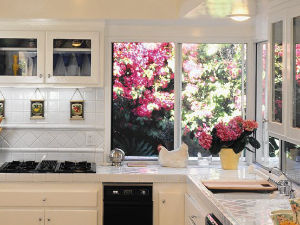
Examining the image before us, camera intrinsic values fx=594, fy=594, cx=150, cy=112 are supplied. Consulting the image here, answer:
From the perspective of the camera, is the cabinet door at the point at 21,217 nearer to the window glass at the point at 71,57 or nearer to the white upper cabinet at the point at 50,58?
the white upper cabinet at the point at 50,58

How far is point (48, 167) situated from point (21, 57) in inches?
40.4

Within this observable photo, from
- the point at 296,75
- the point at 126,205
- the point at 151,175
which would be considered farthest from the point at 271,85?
the point at 126,205

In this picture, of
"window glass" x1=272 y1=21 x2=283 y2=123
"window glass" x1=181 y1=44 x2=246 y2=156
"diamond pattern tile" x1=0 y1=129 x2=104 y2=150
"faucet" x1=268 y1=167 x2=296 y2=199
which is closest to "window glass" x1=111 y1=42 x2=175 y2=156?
"window glass" x1=181 y1=44 x2=246 y2=156

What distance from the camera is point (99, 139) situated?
5.68 metres

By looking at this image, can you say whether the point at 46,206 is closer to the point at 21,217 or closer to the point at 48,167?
the point at 21,217

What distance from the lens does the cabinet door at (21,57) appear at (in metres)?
5.34

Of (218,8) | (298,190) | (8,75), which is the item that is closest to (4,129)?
(8,75)

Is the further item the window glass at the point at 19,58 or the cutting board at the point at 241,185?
the window glass at the point at 19,58

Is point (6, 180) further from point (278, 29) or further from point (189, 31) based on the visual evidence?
point (278, 29)

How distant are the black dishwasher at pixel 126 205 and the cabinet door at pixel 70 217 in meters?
0.12

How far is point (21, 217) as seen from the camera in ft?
16.4

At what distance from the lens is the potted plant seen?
17.3 feet

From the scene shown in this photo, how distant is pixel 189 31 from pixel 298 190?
→ 6.94 ft

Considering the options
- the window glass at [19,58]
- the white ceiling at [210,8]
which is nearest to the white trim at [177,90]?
the white ceiling at [210,8]
